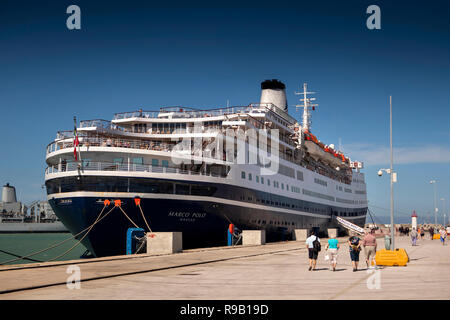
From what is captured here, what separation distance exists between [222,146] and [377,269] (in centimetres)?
1917

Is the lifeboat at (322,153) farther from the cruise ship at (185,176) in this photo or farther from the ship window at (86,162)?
the ship window at (86,162)

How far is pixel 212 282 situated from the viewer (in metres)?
13.4

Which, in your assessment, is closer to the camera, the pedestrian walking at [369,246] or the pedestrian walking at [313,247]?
the pedestrian walking at [313,247]

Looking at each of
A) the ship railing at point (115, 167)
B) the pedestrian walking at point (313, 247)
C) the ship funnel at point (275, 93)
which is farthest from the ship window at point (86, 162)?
the ship funnel at point (275, 93)

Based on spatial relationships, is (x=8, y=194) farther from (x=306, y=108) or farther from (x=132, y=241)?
(x=132, y=241)

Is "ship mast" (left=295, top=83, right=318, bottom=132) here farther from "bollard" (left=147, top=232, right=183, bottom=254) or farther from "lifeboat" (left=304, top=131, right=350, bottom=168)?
"bollard" (left=147, top=232, right=183, bottom=254)

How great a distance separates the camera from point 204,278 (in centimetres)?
1442

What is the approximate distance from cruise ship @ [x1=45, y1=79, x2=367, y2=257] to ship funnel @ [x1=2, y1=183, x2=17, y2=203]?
102m

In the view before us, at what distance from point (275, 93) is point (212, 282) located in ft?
145

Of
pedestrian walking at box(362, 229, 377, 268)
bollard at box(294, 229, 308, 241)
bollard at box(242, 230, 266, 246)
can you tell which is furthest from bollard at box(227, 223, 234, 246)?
pedestrian walking at box(362, 229, 377, 268)

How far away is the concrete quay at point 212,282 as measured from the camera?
1079 centimetres

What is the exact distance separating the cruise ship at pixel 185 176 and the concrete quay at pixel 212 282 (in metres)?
7.93
